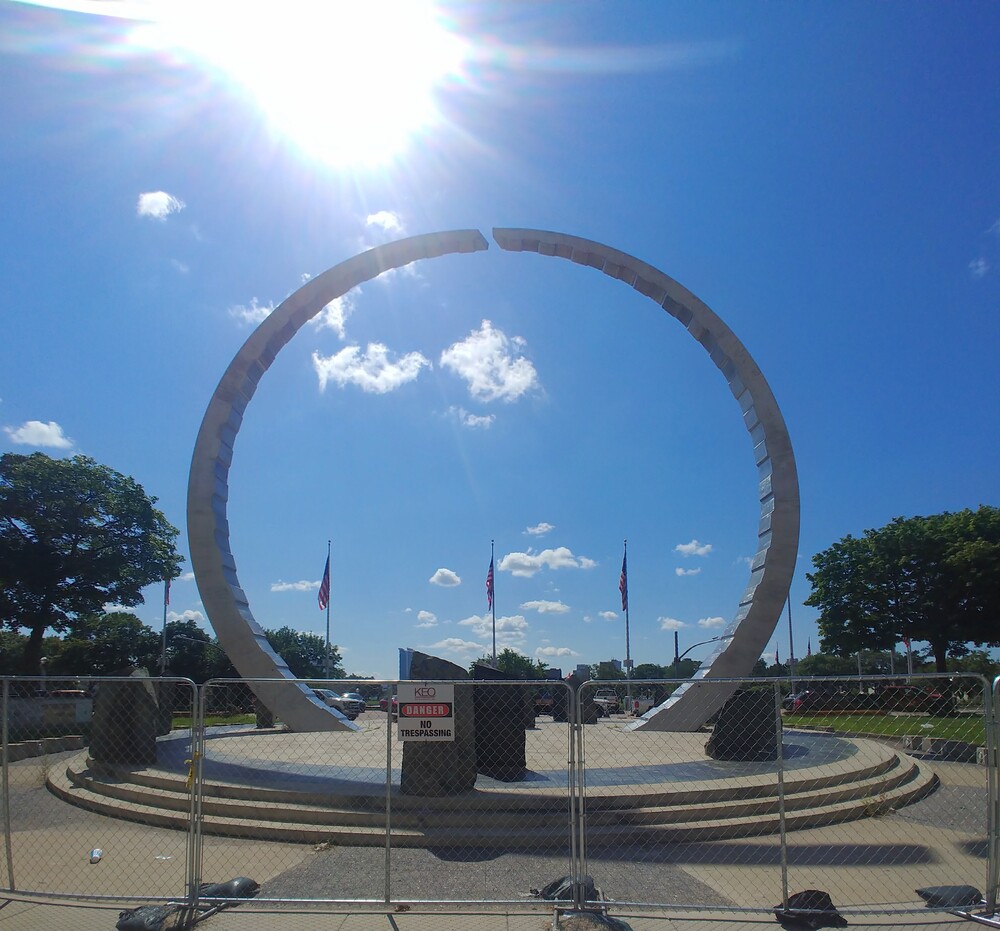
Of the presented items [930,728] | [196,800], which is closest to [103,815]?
[196,800]

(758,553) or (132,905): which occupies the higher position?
(758,553)

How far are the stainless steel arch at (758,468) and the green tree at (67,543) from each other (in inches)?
1287

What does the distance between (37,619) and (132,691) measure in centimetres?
3246

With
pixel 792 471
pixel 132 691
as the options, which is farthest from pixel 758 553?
pixel 132 691

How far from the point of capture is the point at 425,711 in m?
6.82

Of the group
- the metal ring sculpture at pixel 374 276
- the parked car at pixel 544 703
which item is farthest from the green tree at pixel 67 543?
the metal ring sculpture at pixel 374 276

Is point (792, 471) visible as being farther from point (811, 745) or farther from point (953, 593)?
point (953, 593)

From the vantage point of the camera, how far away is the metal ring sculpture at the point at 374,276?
15.8 metres

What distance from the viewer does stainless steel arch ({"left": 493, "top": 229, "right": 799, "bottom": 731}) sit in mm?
16359

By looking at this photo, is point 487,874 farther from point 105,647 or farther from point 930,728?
point 105,647

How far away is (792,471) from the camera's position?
57.4ft

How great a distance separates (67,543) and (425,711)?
4053cm

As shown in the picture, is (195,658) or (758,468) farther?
(195,658)

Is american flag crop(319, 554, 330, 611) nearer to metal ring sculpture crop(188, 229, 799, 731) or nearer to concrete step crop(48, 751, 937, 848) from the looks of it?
metal ring sculpture crop(188, 229, 799, 731)
